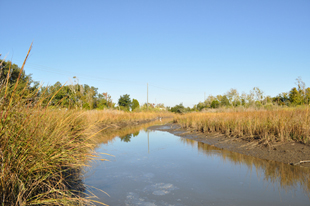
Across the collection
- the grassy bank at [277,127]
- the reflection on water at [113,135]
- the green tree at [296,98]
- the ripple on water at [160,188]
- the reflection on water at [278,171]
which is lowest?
the ripple on water at [160,188]

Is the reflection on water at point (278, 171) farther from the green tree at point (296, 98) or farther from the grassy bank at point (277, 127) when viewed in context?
the green tree at point (296, 98)

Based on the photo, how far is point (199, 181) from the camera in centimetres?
394

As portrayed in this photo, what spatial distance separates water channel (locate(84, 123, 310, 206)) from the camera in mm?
3121

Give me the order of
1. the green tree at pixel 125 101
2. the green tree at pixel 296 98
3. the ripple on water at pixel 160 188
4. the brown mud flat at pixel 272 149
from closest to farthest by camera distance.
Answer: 1. the ripple on water at pixel 160 188
2. the brown mud flat at pixel 272 149
3. the green tree at pixel 296 98
4. the green tree at pixel 125 101

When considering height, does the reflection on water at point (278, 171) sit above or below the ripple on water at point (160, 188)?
above

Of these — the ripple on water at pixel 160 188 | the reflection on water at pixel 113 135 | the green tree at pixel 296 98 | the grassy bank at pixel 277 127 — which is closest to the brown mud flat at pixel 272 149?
the grassy bank at pixel 277 127

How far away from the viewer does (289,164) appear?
468 centimetres

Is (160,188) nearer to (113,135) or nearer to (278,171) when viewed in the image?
(278,171)

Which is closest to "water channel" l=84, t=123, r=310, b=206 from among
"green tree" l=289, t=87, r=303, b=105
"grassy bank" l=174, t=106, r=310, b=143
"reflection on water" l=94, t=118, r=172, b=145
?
"grassy bank" l=174, t=106, r=310, b=143

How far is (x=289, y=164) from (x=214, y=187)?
95.7 inches

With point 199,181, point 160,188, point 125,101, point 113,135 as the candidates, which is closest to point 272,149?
point 199,181

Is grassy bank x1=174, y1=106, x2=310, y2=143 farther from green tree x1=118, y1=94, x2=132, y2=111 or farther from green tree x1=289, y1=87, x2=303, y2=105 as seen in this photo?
green tree x1=118, y1=94, x2=132, y2=111

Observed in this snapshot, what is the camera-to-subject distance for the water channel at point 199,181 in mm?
3121

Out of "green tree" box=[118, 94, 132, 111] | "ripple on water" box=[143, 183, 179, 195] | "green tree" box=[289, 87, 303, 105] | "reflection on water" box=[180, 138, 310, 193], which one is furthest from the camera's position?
"green tree" box=[118, 94, 132, 111]
